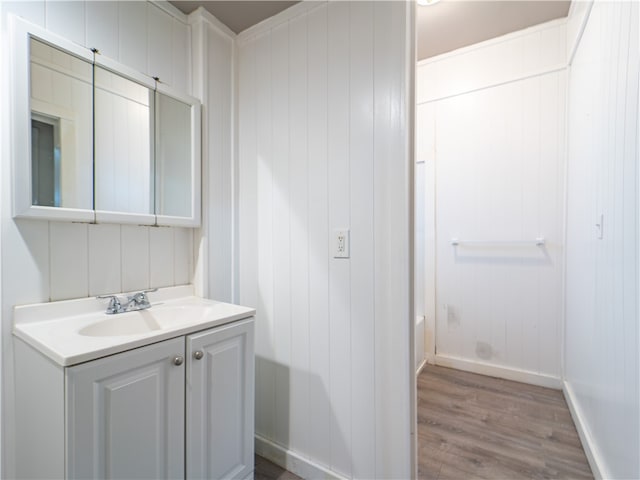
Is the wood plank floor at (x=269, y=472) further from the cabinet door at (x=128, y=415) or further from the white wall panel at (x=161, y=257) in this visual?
the white wall panel at (x=161, y=257)

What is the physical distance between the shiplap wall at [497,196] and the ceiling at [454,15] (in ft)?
0.51

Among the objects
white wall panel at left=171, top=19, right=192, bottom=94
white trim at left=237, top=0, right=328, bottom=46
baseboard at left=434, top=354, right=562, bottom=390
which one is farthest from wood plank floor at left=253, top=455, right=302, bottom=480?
white trim at left=237, top=0, right=328, bottom=46

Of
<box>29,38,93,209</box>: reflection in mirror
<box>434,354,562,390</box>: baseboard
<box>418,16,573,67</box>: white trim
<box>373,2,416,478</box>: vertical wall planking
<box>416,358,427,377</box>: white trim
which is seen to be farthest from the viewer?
<box>416,358,427,377</box>: white trim

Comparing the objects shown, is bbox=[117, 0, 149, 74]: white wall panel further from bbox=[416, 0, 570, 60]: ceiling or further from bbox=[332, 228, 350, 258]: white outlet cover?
bbox=[416, 0, 570, 60]: ceiling

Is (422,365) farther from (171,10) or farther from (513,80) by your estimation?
(171,10)

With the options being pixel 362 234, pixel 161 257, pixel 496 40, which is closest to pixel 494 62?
pixel 496 40

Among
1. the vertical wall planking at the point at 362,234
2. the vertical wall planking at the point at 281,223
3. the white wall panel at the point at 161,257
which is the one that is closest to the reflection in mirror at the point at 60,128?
the white wall panel at the point at 161,257

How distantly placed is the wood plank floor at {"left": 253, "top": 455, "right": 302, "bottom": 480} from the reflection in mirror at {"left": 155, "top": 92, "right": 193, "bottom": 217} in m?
1.36

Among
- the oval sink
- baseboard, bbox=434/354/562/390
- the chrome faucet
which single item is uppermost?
the chrome faucet

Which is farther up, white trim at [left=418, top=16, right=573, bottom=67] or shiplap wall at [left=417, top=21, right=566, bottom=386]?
white trim at [left=418, top=16, right=573, bottom=67]

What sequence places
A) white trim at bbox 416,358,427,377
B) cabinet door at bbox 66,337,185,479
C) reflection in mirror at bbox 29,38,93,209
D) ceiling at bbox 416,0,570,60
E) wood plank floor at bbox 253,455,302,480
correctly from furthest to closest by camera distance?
white trim at bbox 416,358,427,377
ceiling at bbox 416,0,570,60
wood plank floor at bbox 253,455,302,480
reflection in mirror at bbox 29,38,93,209
cabinet door at bbox 66,337,185,479

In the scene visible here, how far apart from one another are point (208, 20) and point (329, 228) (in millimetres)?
1322

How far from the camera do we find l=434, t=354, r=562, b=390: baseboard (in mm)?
2287

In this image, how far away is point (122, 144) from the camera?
141 cm
